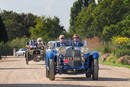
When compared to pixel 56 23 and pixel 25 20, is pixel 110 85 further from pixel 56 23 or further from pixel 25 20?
pixel 25 20

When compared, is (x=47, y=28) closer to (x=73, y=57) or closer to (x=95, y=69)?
(x=73, y=57)

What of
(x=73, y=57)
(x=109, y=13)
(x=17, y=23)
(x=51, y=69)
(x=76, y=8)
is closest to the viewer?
(x=51, y=69)

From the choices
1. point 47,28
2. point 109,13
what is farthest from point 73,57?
point 47,28

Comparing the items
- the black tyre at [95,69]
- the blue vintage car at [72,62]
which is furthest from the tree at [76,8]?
the black tyre at [95,69]

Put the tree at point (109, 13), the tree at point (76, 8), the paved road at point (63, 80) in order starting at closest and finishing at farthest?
the paved road at point (63, 80), the tree at point (109, 13), the tree at point (76, 8)

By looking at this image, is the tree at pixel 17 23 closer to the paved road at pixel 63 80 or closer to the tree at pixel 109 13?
the tree at pixel 109 13

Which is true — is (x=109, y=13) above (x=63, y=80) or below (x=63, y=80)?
above

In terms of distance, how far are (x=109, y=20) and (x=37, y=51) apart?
38.6 metres

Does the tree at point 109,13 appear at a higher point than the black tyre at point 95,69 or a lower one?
higher

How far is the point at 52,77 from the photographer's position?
58.4ft

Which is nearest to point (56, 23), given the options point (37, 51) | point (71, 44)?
point (37, 51)

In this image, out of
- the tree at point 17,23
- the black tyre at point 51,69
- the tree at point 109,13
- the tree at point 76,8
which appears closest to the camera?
the black tyre at point 51,69

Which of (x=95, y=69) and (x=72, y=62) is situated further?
(x=72, y=62)

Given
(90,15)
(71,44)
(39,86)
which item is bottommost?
(39,86)
